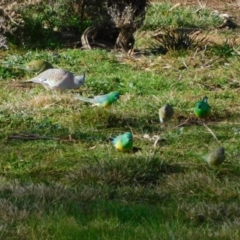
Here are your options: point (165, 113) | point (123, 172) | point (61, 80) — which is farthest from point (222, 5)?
point (123, 172)

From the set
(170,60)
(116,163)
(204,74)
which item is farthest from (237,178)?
(170,60)

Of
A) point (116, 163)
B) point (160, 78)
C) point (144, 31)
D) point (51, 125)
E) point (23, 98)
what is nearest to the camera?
point (116, 163)

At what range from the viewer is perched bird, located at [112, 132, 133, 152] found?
24.6ft

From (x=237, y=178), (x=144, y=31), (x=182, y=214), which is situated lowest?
(x=144, y=31)

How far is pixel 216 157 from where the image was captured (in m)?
7.21

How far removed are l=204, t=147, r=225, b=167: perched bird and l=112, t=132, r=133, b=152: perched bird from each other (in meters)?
0.73

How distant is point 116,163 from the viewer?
707 cm

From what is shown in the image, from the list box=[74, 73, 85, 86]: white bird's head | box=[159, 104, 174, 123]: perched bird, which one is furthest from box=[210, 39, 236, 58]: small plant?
box=[159, 104, 174, 123]: perched bird

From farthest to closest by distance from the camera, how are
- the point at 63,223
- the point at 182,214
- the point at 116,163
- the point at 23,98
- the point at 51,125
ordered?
the point at 23,98, the point at 51,125, the point at 116,163, the point at 182,214, the point at 63,223

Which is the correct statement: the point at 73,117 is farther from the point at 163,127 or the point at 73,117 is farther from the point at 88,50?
the point at 88,50

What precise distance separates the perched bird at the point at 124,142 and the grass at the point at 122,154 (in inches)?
3.8

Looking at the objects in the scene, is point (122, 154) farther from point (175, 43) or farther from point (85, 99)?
point (175, 43)

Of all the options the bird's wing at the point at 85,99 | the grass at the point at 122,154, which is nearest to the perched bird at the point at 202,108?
the grass at the point at 122,154

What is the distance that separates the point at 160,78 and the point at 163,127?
219cm
